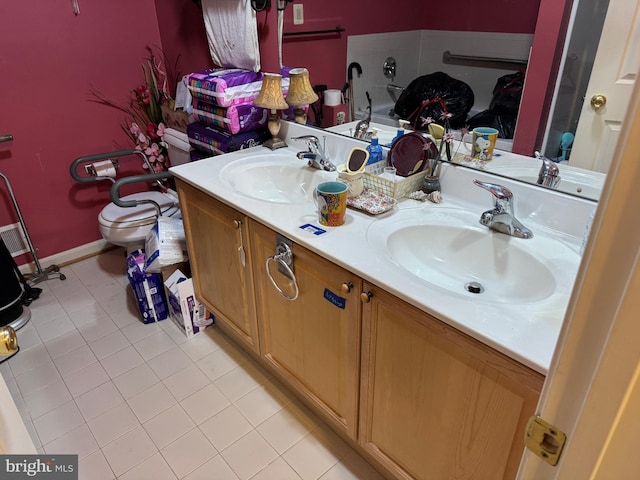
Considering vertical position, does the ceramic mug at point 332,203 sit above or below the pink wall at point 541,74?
below

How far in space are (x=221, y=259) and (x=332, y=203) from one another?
70 centimetres

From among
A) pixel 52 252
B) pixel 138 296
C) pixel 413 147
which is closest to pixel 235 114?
pixel 413 147

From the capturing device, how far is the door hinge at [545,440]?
0.53 m

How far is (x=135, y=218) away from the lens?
237 centimetres

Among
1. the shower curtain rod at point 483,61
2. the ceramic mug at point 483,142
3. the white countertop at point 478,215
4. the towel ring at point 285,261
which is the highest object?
the shower curtain rod at point 483,61

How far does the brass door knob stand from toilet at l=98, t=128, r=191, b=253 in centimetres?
192

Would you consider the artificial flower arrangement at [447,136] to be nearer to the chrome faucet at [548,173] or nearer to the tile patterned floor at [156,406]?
the chrome faucet at [548,173]

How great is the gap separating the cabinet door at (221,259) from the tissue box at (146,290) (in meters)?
0.25

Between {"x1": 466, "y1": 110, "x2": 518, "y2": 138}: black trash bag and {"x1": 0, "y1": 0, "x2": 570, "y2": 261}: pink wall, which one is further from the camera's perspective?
{"x1": 0, "y1": 0, "x2": 570, "y2": 261}: pink wall

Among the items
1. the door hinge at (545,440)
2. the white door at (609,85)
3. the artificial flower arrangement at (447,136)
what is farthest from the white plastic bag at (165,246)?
the door hinge at (545,440)

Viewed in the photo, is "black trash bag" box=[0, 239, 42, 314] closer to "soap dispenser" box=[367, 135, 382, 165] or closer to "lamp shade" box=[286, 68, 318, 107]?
"lamp shade" box=[286, 68, 318, 107]

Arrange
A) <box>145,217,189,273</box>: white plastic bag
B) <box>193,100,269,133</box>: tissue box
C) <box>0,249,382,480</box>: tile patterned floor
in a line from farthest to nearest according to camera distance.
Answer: <box>145,217,189,273</box>: white plastic bag, <box>193,100,269,133</box>: tissue box, <box>0,249,382,480</box>: tile patterned floor

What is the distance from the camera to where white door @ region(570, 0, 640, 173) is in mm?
1050

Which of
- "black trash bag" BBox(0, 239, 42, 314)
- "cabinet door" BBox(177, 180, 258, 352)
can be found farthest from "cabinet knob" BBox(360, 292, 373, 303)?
"black trash bag" BBox(0, 239, 42, 314)
